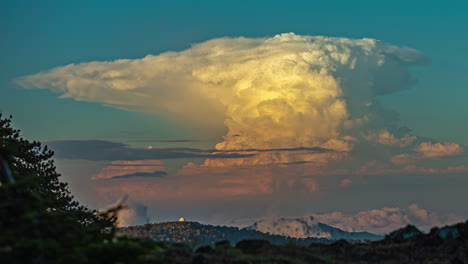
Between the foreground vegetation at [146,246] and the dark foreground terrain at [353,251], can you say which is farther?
the dark foreground terrain at [353,251]

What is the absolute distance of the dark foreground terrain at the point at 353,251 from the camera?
20.6m

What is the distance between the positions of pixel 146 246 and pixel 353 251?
37.3 ft

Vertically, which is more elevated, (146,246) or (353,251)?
(353,251)

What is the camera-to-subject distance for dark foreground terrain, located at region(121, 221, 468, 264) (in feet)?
67.5

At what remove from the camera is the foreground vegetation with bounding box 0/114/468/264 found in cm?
1538

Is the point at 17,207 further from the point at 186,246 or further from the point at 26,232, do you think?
the point at 186,246

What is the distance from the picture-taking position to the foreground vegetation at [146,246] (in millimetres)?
15375

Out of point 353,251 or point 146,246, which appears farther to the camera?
point 353,251

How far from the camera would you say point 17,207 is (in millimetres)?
17281

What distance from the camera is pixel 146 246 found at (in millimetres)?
17125

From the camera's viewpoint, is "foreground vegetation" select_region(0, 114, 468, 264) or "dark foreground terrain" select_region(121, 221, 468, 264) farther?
"dark foreground terrain" select_region(121, 221, 468, 264)

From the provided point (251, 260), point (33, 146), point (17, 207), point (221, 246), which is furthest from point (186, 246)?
point (33, 146)

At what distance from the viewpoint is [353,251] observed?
24734 mm

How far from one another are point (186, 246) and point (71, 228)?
566 cm
